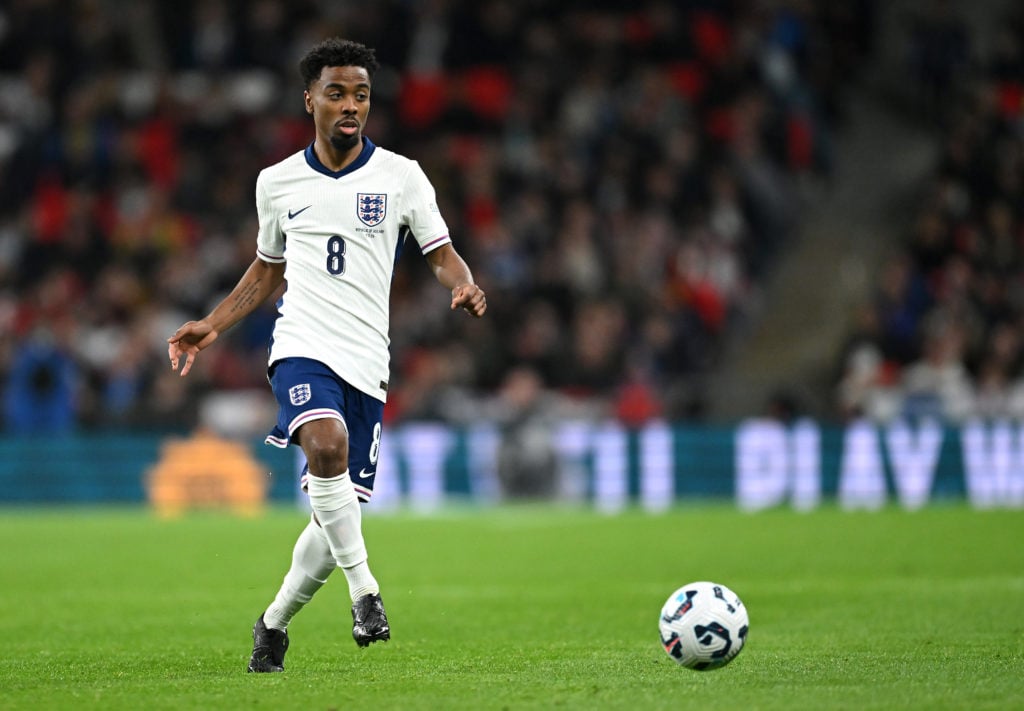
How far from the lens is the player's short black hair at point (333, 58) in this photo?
6719 mm

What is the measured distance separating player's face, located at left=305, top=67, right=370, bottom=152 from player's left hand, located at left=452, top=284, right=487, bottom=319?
0.79m

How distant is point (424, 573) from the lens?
11.6m

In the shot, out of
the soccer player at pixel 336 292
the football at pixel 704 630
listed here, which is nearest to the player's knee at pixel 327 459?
the soccer player at pixel 336 292

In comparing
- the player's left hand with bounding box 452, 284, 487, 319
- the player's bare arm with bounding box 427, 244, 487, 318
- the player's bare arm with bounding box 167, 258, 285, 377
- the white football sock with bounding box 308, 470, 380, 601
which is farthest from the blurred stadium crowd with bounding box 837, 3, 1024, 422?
the white football sock with bounding box 308, 470, 380, 601

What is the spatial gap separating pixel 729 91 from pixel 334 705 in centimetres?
1724

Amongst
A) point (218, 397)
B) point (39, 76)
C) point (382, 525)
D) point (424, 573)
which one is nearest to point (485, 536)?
point (382, 525)

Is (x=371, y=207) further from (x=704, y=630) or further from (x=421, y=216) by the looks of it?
(x=704, y=630)

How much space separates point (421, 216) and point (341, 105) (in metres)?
0.55

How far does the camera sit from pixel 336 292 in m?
6.61

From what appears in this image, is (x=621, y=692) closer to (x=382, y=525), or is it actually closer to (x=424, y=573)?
(x=424, y=573)

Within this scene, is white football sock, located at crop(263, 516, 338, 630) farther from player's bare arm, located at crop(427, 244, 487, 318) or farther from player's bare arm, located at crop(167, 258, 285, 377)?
player's bare arm, located at crop(427, 244, 487, 318)

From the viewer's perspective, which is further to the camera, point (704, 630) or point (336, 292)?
point (336, 292)

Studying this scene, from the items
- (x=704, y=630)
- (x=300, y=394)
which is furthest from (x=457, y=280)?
(x=704, y=630)

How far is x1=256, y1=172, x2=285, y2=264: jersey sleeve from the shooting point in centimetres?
682
